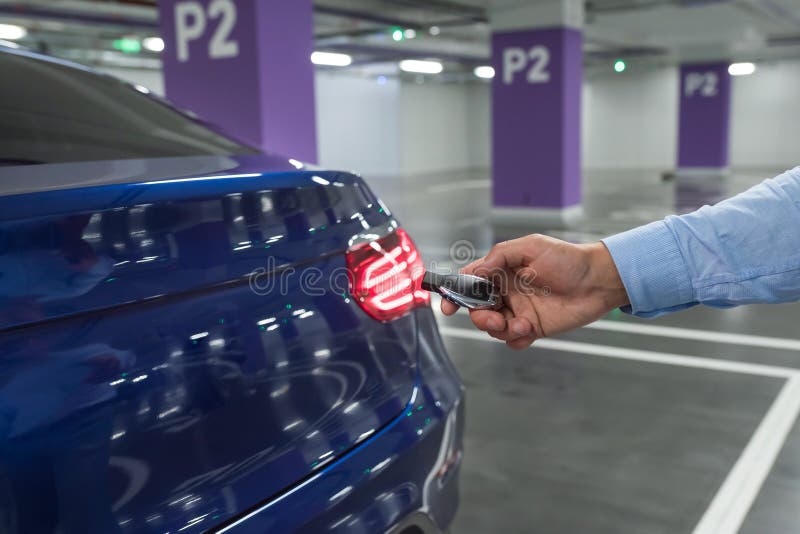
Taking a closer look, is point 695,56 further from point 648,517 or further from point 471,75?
point 648,517

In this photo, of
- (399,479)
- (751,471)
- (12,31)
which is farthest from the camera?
(12,31)

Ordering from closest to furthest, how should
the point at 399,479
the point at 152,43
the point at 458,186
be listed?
1. the point at 399,479
2. the point at 152,43
3. the point at 458,186

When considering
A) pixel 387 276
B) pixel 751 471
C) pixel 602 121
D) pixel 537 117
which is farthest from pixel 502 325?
pixel 602 121

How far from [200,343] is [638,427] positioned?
2.75m

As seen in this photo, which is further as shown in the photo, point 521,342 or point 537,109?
point 537,109

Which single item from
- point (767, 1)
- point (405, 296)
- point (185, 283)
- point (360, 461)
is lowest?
point (360, 461)

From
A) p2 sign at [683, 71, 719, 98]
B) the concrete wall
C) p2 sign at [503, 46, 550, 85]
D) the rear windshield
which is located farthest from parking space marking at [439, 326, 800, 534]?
the concrete wall

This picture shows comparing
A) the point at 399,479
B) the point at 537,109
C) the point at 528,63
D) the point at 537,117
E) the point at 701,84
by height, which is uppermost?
the point at 701,84

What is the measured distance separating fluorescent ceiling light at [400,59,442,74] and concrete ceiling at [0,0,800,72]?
2.53 feet

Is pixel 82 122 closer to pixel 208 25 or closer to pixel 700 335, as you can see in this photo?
pixel 700 335

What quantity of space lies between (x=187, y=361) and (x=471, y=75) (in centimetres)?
2620

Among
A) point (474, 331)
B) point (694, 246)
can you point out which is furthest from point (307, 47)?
point (694, 246)

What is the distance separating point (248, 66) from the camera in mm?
5590

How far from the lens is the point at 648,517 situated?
8.27 ft
